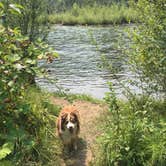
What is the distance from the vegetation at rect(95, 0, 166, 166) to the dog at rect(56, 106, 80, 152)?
1.75 ft

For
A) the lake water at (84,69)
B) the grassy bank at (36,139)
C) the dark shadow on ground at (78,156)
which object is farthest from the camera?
the lake water at (84,69)

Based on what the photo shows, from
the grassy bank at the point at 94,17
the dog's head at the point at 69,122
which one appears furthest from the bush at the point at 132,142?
the grassy bank at the point at 94,17

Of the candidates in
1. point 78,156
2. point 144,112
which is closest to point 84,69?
point 78,156

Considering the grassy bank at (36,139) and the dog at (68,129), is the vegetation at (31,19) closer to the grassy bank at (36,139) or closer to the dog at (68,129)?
the grassy bank at (36,139)

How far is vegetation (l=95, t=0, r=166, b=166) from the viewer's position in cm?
514

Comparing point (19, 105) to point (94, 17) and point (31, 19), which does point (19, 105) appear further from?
point (94, 17)

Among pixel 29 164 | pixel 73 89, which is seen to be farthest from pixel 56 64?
pixel 29 164

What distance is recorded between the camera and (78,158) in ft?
20.2

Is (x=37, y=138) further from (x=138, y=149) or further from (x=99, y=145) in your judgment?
(x=138, y=149)

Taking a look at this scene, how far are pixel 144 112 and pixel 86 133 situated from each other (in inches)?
76.7

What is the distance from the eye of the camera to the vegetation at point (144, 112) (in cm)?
514

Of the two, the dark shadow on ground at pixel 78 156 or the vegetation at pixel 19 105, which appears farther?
the dark shadow on ground at pixel 78 156

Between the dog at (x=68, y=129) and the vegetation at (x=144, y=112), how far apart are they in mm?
532

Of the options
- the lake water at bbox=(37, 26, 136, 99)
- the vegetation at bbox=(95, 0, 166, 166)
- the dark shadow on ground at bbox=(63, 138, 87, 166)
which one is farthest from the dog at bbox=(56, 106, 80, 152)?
the lake water at bbox=(37, 26, 136, 99)
